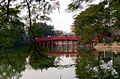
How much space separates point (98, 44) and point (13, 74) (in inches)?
728

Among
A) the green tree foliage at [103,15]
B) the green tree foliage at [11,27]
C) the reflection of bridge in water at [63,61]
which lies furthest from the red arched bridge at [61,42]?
the green tree foliage at [11,27]

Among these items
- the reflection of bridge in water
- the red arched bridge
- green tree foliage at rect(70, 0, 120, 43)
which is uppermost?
green tree foliage at rect(70, 0, 120, 43)

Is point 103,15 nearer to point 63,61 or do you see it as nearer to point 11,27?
point 11,27

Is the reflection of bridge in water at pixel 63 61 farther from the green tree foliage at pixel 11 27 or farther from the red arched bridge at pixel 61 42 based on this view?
the red arched bridge at pixel 61 42

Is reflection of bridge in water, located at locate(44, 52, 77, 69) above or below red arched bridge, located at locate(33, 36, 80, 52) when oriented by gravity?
above

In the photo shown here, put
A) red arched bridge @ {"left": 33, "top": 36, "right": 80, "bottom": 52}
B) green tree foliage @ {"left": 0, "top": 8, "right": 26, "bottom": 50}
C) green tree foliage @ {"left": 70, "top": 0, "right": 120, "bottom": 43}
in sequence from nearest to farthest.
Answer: green tree foliage @ {"left": 0, "top": 8, "right": 26, "bottom": 50} → green tree foliage @ {"left": 70, "top": 0, "right": 120, "bottom": 43} → red arched bridge @ {"left": 33, "top": 36, "right": 80, "bottom": 52}

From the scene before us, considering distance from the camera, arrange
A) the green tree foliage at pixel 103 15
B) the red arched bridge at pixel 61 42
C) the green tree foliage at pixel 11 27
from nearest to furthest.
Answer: the green tree foliage at pixel 11 27, the green tree foliage at pixel 103 15, the red arched bridge at pixel 61 42

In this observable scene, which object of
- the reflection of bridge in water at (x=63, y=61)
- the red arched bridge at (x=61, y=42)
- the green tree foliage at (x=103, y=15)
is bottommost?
the red arched bridge at (x=61, y=42)

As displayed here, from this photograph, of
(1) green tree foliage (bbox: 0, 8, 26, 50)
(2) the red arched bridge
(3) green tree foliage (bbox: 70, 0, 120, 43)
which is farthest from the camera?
(2) the red arched bridge

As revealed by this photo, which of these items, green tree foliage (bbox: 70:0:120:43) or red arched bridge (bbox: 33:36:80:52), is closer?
green tree foliage (bbox: 70:0:120:43)

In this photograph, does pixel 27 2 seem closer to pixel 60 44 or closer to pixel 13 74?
pixel 13 74

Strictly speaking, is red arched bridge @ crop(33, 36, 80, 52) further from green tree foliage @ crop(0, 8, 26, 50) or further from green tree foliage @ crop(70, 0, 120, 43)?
green tree foliage @ crop(0, 8, 26, 50)

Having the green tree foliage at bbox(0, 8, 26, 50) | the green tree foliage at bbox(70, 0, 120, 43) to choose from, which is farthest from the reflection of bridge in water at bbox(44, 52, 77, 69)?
the green tree foliage at bbox(70, 0, 120, 43)

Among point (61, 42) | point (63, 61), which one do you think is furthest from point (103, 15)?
point (61, 42)
